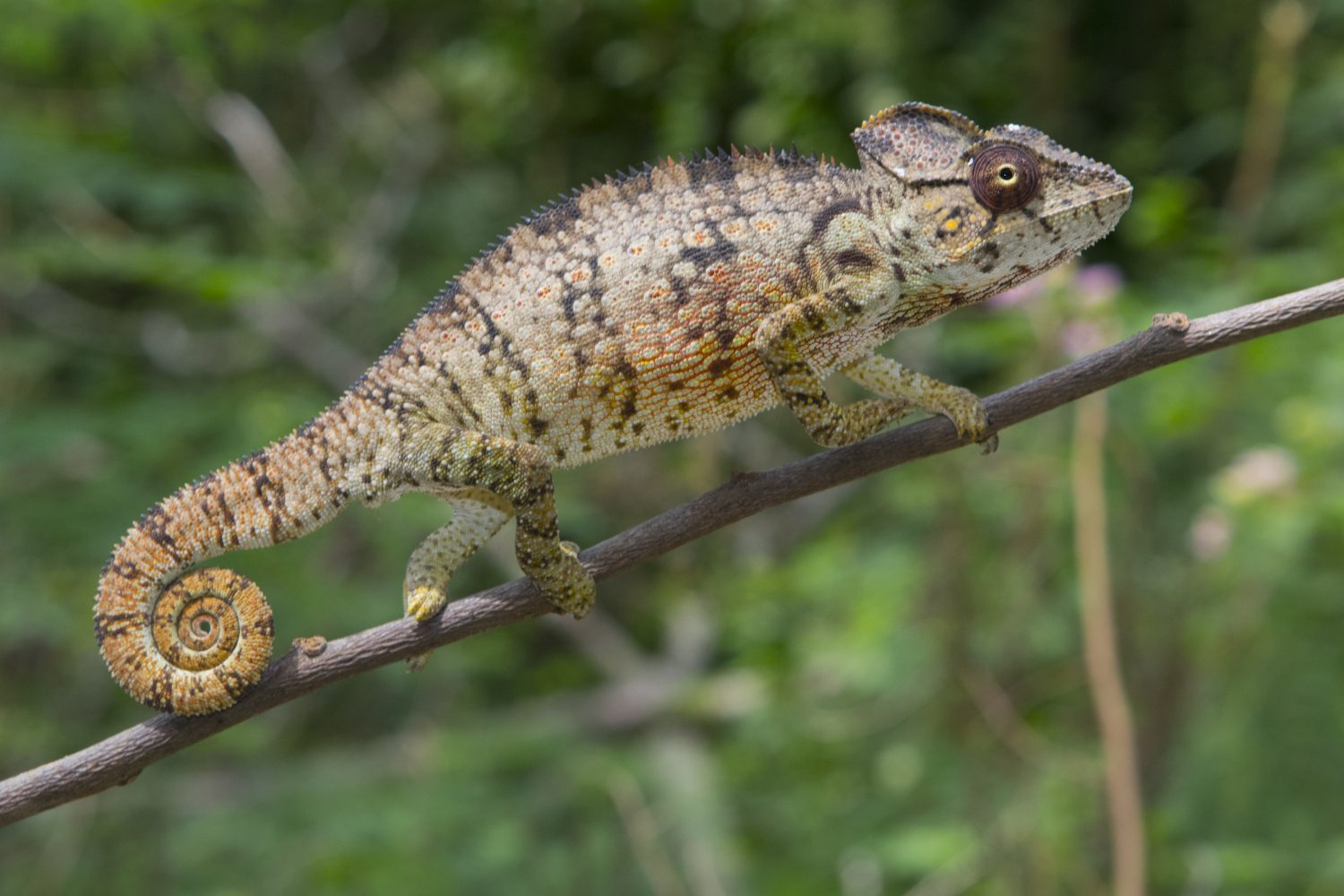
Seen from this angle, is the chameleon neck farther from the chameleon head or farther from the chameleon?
the chameleon head

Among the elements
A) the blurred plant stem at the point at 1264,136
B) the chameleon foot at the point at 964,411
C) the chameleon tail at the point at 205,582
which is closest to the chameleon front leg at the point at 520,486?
the chameleon tail at the point at 205,582

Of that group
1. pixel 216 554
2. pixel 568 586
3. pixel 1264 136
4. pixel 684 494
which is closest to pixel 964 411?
pixel 568 586

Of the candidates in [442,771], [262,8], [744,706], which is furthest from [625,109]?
[442,771]

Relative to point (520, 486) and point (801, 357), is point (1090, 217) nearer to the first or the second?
point (801, 357)

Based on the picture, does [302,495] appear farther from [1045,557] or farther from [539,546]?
[1045,557]

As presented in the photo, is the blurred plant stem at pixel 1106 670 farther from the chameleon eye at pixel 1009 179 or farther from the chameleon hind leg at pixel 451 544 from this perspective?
the chameleon hind leg at pixel 451 544
